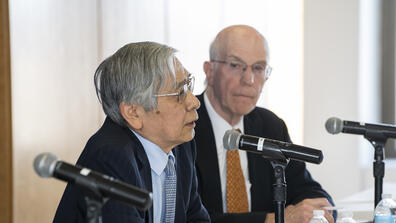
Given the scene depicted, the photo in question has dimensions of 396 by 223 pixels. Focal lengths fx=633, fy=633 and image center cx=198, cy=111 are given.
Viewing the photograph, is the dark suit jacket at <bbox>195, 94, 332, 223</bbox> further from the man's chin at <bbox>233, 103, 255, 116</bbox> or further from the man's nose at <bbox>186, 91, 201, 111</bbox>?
the man's nose at <bbox>186, 91, 201, 111</bbox>

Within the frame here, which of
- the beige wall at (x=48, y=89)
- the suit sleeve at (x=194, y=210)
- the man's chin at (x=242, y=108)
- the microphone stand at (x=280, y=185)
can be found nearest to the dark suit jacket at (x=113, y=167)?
the suit sleeve at (x=194, y=210)

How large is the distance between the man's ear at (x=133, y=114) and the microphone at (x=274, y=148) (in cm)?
33

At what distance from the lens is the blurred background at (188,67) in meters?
2.77

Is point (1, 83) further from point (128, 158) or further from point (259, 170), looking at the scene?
point (259, 170)

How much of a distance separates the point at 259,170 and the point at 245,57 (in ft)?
1.74

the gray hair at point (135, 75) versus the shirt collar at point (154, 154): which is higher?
the gray hair at point (135, 75)

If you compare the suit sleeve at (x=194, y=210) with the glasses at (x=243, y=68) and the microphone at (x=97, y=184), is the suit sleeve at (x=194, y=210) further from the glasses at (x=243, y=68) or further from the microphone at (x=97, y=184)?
the microphone at (x=97, y=184)

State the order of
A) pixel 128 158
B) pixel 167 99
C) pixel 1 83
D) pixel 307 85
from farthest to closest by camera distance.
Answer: pixel 307 85, pixel 1 83, pixel 167 99, pixel 128 158

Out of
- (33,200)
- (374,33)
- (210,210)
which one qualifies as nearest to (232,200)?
(210,210)

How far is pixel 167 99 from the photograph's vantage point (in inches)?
83.4

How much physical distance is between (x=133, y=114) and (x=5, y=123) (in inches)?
33.6

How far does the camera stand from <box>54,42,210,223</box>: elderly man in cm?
192

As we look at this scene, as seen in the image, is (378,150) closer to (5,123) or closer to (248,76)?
(248,76)

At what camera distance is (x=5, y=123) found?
2.69m
